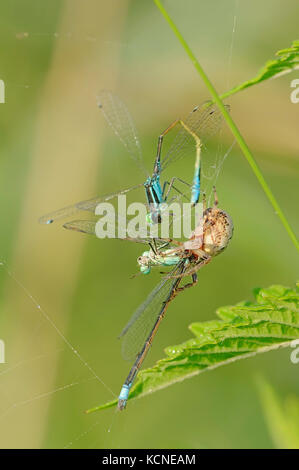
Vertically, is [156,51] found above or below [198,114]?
above

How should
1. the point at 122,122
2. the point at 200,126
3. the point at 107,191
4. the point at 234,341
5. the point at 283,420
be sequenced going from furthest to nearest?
the point at 107,191, the point at 122,122, the point at 200,126, the point at 283,420, the point at 234,341

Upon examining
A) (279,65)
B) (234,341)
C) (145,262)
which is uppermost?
(145,262)

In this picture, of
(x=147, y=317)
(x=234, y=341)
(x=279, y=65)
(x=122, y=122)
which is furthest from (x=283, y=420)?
(x=122, y=122)

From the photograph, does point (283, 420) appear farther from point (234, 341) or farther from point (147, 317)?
point (234, 341)

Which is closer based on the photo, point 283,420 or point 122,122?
point 283,420

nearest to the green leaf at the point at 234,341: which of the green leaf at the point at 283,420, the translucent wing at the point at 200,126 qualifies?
the green leaf at the point at 283,420

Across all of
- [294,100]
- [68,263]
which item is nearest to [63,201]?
[68,263]

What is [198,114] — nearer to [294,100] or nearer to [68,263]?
[294,100]
